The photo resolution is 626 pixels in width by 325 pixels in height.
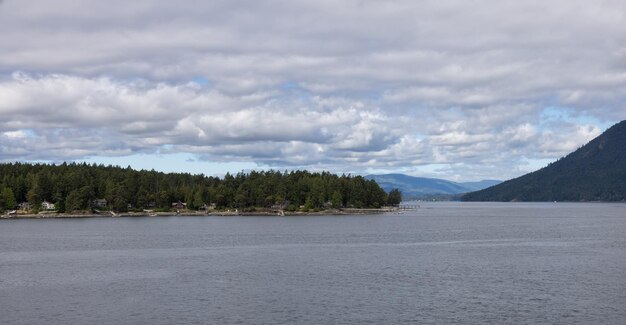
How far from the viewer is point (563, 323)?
161ft

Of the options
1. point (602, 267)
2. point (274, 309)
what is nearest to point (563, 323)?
point (274, 309)

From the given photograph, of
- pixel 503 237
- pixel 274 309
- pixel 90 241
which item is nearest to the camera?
pixel 274 309

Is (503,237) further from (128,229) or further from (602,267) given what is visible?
(128,229)

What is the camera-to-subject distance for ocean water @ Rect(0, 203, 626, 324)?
2068 inches

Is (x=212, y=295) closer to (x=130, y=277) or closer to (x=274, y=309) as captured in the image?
(x=274, y=309)

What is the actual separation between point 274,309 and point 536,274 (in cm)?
3586

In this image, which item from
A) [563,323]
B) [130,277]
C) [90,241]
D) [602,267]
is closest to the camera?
[563,323]

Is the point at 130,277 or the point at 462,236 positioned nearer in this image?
the point at 130,277

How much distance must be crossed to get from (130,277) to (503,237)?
88.2m

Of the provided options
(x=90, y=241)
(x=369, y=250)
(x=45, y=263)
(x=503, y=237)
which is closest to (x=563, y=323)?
(x=369, y=250)

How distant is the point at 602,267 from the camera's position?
81.1 metres

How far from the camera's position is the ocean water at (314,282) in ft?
172

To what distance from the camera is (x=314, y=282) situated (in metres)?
69.9

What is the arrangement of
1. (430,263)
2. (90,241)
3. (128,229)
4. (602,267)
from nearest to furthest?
(602,267) < (430,263) < (90,241) < (128,229)
